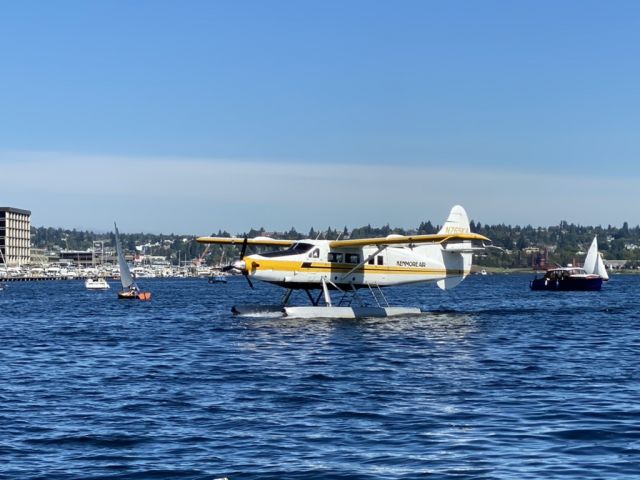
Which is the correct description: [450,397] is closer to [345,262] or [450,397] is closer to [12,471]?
[12,471]

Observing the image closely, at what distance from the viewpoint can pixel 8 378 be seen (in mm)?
25859

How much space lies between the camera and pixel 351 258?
47500 millimetres

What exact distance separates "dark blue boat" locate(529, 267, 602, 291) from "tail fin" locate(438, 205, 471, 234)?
7046cm

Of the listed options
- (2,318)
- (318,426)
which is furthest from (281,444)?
(2,318)

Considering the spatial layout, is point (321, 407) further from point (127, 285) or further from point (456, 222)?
Result: point (127, 285)

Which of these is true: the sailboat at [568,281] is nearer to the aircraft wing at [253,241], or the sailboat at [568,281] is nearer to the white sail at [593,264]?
the white sail at [593,264]

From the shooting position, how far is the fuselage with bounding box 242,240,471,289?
4516 centimetres

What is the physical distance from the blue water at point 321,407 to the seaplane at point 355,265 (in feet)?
23.8

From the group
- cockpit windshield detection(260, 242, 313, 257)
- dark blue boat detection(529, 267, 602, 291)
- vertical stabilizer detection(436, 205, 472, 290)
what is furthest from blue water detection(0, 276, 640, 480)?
dark blue boat detection(529, 267, 602, 291)

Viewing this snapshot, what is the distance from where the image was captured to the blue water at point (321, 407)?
15352 millimetres

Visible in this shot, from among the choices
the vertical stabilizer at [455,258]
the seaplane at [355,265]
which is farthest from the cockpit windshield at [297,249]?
the vertical stabilizer at [455,258]

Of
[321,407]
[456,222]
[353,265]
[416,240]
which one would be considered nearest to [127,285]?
[456,222]

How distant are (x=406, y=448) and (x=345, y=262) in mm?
31055

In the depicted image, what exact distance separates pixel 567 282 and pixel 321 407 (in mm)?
106760
